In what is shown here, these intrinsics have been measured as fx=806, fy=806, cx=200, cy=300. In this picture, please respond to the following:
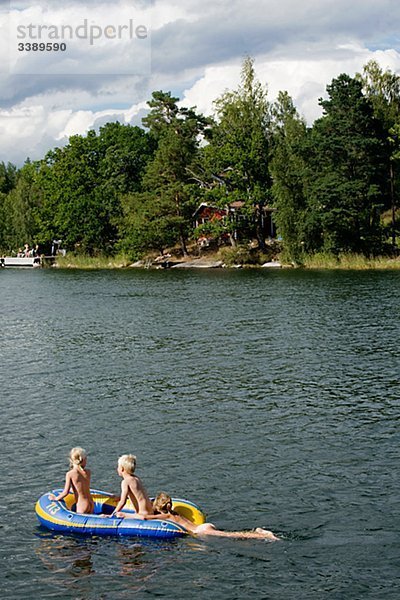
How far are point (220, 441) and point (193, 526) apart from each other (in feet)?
20.2

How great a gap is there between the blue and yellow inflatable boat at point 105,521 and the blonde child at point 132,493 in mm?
177

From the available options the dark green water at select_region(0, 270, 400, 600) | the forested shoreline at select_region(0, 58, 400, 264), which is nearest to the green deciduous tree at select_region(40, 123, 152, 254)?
the forested shoreline at select_region(0, 58, 400, 264)

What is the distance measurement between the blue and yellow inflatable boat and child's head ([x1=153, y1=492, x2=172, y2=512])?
0.25 meters

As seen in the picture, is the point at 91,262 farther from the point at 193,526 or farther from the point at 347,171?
the point at 193,526

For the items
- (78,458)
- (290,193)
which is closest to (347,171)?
(290,193)

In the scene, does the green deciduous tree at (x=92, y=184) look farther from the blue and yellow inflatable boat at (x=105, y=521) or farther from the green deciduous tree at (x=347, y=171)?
A: the blue and yellow inflatable boat at (x=105, y=521)

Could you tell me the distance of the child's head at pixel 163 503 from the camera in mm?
15367

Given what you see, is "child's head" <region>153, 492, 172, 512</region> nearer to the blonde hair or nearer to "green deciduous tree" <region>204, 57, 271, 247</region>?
the blonde hair

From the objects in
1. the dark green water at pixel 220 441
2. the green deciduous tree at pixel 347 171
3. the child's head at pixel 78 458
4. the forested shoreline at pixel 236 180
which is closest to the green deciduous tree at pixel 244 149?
the forested shoreline at pixel 236 180

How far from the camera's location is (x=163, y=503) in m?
15.4

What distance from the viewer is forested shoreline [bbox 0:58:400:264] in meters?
82.4

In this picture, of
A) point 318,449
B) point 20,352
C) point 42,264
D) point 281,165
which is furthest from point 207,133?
point 318,449

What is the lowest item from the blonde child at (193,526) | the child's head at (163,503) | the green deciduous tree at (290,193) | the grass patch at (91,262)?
the blonde child at (193,526)

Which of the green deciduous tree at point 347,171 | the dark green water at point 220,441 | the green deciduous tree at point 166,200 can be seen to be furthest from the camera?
the green deciduous tree at point 166,200
